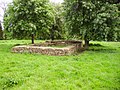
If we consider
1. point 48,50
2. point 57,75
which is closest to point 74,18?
point 48,50

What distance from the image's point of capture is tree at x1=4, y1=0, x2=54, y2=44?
50.0ft

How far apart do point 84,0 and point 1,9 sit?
1082 inches

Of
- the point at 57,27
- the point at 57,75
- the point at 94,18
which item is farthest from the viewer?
the point at 57,27

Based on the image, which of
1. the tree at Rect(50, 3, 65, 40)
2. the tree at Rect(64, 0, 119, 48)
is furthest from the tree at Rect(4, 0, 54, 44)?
the tree at Rect(50, 3, 65, 40)

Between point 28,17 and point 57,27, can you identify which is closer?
point 28,17

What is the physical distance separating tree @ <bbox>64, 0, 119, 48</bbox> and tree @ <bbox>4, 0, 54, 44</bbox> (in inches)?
75.3

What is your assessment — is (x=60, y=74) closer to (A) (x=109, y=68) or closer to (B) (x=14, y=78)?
(B) (x=14, y=78)

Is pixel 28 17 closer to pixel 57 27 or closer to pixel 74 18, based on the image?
pixel 74 18

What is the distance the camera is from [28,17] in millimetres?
15594

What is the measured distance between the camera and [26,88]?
21.9 ft

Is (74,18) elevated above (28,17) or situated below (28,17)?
below

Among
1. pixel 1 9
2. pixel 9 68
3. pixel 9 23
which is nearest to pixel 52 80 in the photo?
pixel 9 68

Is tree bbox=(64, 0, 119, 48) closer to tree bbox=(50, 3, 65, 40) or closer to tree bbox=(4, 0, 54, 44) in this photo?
tree bbox=(4, 0, 54, 44)

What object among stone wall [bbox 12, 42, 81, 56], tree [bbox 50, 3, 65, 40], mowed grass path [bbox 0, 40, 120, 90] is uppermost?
tree [bbox 50, 3, 65, 40]
